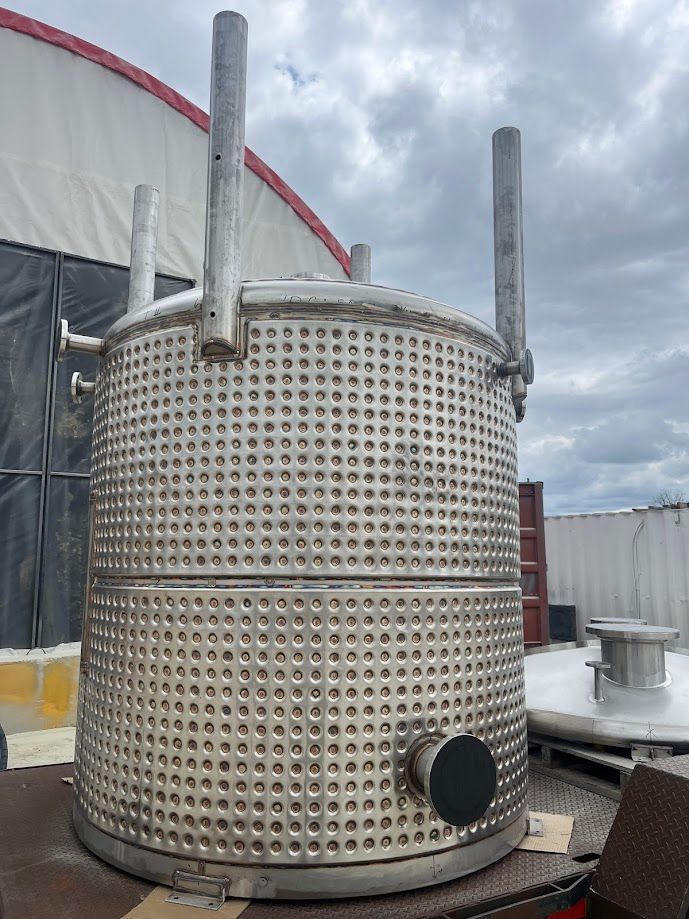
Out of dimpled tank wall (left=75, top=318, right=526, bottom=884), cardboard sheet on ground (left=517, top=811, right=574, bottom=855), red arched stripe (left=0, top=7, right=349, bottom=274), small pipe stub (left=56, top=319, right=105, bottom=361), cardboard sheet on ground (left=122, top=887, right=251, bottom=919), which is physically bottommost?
cardboard sheet on ground (left=517, top=811, right=574, bottom=855)

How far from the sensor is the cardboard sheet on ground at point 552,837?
2.14m

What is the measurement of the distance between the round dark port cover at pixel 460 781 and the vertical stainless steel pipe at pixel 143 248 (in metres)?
2.10

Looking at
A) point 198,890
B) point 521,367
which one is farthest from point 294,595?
point 521,367

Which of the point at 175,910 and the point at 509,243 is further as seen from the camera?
the point at 509,243

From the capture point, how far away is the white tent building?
842cm

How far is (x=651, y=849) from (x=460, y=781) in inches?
22.0

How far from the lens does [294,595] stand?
6.05ft

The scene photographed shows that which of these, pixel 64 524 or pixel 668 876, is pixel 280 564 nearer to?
pixel 668 876

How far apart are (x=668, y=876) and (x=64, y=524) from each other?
8.12 meters

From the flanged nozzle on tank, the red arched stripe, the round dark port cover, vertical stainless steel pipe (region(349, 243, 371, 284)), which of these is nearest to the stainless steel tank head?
the round dark port cover

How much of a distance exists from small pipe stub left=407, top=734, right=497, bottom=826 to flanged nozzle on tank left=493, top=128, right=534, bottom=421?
1.26 meters

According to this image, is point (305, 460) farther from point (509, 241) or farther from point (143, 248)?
point (143, 248)

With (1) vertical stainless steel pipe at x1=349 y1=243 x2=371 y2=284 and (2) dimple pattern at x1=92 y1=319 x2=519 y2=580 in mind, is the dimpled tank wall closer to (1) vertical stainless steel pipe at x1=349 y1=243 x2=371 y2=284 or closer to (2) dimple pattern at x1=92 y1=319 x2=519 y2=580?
(2) dimple pattern at x1=92 y1=319 x2=519 y2=580

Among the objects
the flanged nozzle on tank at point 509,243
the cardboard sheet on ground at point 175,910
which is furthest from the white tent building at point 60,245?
the flanged nozzle on tank at point 509,243
